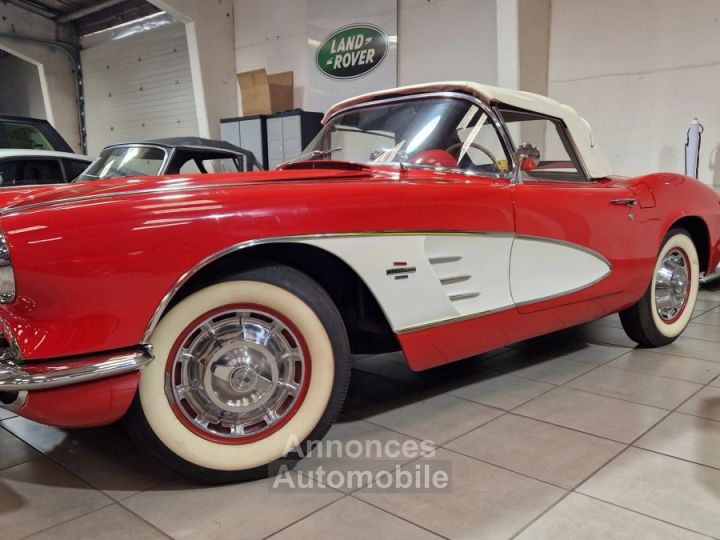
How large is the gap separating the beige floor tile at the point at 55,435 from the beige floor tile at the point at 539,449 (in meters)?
1.37

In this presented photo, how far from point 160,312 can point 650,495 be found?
1.59m

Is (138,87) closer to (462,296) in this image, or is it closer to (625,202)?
(625,202)

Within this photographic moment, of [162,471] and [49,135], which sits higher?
[49,135]

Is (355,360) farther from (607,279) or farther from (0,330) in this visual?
(0,330)

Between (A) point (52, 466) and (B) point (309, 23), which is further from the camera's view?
(B) point (309, 23)

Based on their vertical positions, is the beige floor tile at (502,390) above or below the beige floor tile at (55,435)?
below

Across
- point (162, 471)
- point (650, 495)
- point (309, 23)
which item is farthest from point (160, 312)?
point (309, 23)

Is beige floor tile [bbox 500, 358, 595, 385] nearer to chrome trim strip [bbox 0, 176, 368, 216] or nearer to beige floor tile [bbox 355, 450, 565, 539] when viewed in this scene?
beige floor tile [bbox 355, 450, 565, 539]

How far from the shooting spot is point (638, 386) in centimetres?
285

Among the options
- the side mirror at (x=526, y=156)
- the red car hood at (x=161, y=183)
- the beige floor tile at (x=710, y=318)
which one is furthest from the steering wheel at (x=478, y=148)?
the beige floor tile at (x=710, y=318)

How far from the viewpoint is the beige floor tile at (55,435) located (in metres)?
2.23

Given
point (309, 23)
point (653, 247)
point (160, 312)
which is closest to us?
point (160, 312)

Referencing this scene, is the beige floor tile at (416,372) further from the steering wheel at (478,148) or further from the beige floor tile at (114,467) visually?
the beige floor tile at (114,467)

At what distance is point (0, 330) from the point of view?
5.64 ft
